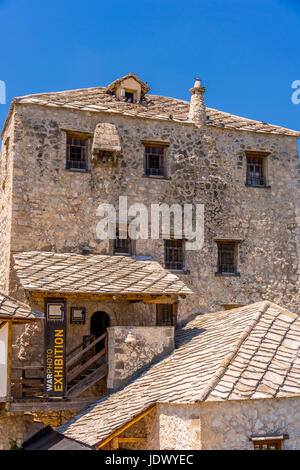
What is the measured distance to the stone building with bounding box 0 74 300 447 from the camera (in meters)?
18.1

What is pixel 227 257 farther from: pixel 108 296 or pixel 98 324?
pixel 108 296

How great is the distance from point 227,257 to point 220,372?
9301mm

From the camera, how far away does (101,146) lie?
2125 centimetres

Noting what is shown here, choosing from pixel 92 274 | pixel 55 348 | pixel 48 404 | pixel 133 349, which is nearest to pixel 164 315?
pixel 92 274

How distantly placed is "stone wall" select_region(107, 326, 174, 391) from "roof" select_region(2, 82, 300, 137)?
7.86 m

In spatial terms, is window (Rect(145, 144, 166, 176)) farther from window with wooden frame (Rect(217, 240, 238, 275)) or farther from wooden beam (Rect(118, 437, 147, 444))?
wooden beam (Rect(118, 437, 147, 444))

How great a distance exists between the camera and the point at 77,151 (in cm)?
2164

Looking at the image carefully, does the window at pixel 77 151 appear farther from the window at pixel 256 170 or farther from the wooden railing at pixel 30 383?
the wooden railing at pixel 30 383

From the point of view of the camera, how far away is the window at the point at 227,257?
2273 cm

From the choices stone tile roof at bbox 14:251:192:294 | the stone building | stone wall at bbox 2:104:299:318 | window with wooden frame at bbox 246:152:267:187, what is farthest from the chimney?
stone tile roof at bbox 14:251:192:294
